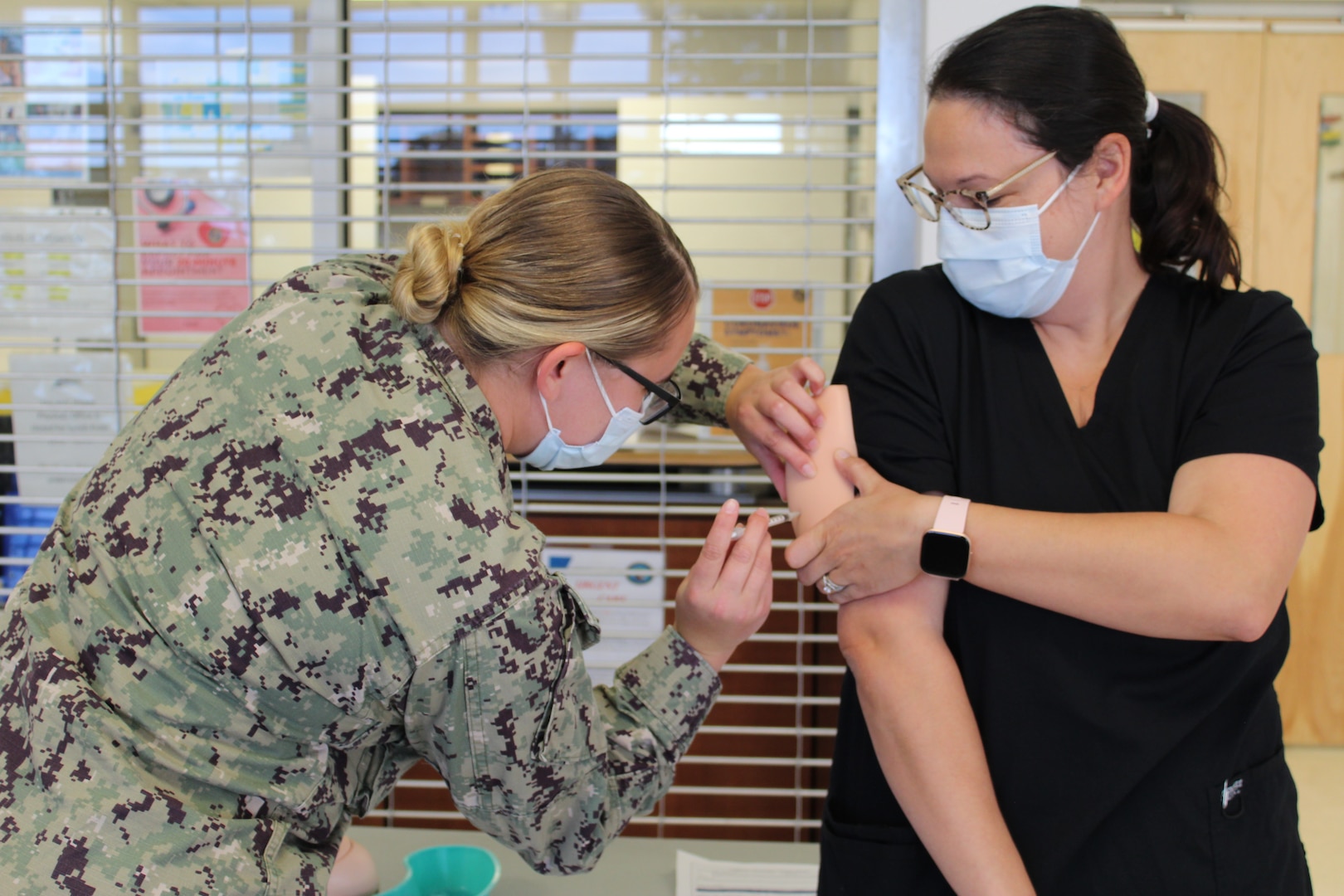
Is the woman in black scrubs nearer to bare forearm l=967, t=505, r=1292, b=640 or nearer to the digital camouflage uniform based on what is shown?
bare forearm l=967, t=505, r=1292, b=640

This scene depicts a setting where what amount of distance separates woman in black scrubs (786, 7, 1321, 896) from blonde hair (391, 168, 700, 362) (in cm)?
36

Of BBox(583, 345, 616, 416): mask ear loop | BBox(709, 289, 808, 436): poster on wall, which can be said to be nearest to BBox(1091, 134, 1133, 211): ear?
BBox(583, 345, 616, 416): mask ear loop

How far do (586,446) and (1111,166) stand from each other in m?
0.71

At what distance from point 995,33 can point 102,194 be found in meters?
2.59

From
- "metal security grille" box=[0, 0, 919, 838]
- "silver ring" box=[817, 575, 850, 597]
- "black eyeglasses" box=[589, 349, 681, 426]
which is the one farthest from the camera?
"metal security grille" box=[0, 0, 919, 838]

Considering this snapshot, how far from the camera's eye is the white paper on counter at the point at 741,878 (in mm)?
1536

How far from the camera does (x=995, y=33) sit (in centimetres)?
112

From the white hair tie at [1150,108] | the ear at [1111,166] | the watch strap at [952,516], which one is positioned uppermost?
the white hair tie at [1150,108]

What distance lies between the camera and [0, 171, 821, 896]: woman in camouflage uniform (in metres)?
0.84

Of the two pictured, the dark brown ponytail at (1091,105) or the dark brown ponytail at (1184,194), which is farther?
the dark brown ponytail at (1184,194)

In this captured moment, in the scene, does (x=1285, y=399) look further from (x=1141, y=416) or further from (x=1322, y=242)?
(x=1322, y=242)

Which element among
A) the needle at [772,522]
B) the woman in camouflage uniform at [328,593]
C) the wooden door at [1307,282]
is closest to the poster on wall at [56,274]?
the woman in camouflage uniform at [328,593]

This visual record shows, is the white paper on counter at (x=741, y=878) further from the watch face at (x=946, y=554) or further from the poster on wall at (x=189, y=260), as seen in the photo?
the poster on wall at (x=189, y=260)

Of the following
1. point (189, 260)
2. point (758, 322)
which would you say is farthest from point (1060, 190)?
point (189, 260)
